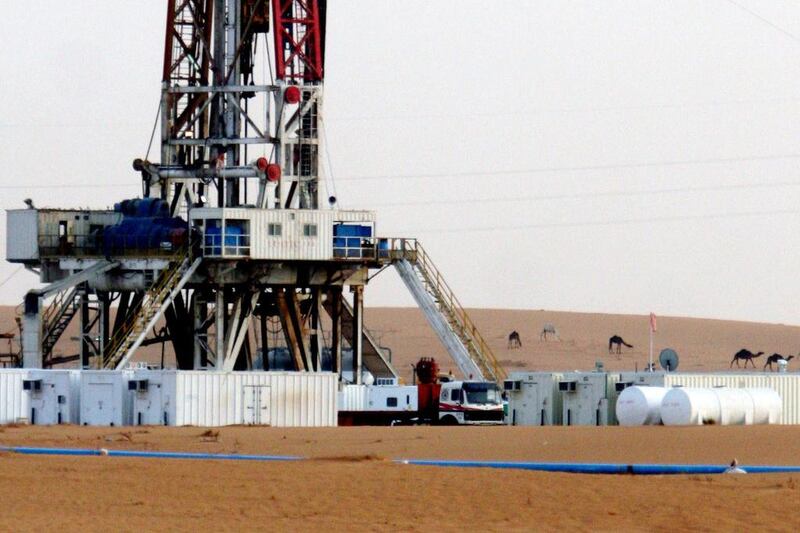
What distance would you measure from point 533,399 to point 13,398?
12.6 meters

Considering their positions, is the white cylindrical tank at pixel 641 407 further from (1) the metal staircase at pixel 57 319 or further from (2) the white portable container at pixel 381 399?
(1) the metal staircase at pixel 57 319

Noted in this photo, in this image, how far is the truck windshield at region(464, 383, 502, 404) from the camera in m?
50.5

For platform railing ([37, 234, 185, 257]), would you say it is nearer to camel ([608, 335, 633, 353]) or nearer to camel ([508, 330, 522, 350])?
camel ([608, 335, 633, 353])

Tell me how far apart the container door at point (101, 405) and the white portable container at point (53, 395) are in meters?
0.43

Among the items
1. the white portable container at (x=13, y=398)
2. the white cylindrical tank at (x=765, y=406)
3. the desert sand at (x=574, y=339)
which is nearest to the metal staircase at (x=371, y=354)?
the white portable container at (x=13, y=398)

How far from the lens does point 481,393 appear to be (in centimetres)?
5069

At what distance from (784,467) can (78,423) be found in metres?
21.1

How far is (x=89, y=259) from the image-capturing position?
59.3 metres

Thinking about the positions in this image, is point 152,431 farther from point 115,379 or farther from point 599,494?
point 599,494

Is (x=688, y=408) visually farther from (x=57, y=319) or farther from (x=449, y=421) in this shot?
(x=57, y=319)

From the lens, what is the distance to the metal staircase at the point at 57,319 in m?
59.9

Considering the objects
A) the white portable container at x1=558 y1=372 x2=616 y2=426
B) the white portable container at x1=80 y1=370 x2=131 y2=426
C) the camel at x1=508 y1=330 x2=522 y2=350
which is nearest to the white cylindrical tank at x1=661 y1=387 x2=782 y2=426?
the white portable container at x1=558 y1=372 x2=616 y2=426

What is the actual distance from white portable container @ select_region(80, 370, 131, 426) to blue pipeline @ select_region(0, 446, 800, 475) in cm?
1083

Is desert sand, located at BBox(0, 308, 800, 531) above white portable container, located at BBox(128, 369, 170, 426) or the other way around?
the other way around
